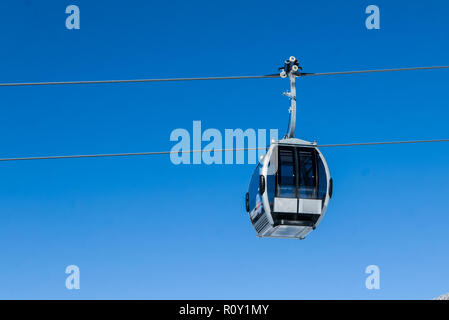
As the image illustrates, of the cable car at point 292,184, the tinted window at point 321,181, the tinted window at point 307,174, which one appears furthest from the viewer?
the tinted window at point 321,181

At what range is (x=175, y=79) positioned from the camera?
25.0m

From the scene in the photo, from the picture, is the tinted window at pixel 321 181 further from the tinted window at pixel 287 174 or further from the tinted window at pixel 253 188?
the tinted window at pixel 253 188

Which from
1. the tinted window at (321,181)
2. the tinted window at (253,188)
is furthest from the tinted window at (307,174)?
the tinted window at (253,188)

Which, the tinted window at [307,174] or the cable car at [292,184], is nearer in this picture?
the cable car at [292,184]

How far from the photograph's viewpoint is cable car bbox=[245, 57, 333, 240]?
25047mm

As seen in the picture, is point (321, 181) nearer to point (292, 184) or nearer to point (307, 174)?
point (307, 174)

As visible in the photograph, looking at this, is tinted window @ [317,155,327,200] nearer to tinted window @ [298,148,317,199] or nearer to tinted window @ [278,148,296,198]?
tinted window @ [298,148,317,199]

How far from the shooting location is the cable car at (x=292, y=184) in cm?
2505

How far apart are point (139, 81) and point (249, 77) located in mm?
3140

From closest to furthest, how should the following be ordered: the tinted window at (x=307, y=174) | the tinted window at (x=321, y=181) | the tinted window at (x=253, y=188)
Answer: the tinted window at (x=307, y=174), the tinted window at (x=321, y=181), the tinted window at (x=253, y=188)

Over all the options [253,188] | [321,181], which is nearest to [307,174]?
[321,181]
